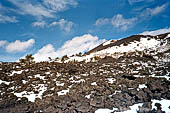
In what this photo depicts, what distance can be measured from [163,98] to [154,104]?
131 centimetres

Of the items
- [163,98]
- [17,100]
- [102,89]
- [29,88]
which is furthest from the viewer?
[29,88]

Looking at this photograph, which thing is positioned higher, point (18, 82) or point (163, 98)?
point (18, 82)

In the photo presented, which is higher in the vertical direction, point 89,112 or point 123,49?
point 123,49

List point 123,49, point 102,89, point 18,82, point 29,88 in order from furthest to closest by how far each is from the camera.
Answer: point 123,49 → point 18,82 → point 29,88 → point 102,89

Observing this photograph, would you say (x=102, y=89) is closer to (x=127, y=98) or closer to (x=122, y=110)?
(x=127, y=98)

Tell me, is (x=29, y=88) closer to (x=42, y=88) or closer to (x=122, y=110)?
(x=42, y=88)

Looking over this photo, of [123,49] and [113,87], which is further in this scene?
[123,49]

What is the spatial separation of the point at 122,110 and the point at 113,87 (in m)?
3.36

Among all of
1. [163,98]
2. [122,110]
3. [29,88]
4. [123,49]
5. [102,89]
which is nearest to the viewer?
[122,110]

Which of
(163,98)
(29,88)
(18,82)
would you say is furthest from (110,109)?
(18,82)

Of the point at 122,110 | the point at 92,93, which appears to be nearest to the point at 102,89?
the point at 92,93

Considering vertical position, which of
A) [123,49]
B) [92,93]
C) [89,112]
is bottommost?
[89,112]

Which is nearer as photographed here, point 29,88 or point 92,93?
point 92,93

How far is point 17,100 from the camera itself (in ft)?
32.3
